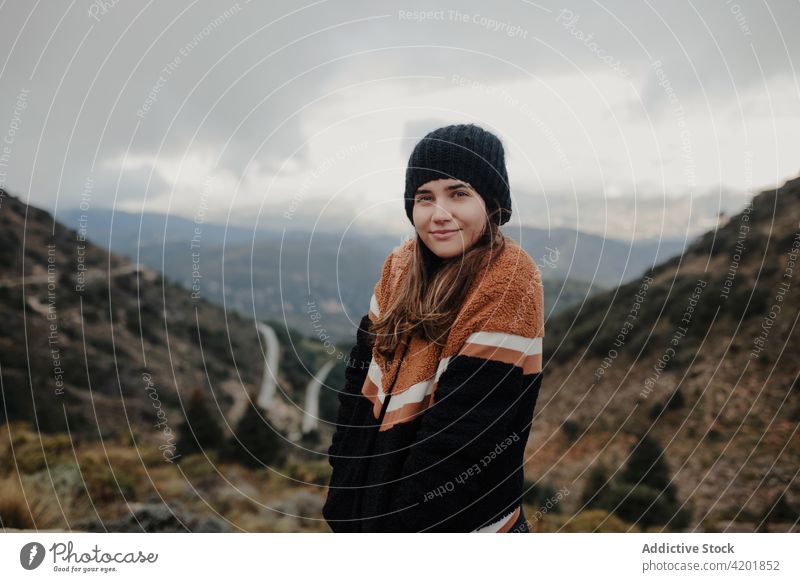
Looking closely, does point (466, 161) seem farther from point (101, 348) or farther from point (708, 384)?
point (101, 348)

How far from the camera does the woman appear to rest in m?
1.46

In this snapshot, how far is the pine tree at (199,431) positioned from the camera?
5.46 metres

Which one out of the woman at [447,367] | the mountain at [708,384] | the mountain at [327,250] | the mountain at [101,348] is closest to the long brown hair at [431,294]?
the woman at [447,367]

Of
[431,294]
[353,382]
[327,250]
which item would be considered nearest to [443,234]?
[431,294]

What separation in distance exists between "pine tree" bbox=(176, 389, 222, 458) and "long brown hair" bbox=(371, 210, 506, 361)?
3893 millimetres

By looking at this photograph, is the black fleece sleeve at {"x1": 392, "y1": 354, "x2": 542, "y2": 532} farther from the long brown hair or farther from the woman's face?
the woman's face

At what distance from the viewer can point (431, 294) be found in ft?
5.30

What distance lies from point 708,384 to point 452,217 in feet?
20.2

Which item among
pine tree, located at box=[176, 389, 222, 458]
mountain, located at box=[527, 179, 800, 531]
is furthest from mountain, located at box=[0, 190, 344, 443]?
mountain, located at box=[527, 179, 800, 531]

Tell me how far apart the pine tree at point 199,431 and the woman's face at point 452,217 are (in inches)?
158
